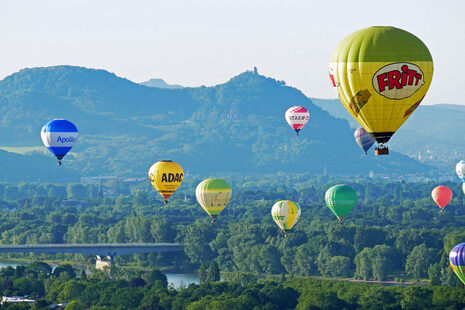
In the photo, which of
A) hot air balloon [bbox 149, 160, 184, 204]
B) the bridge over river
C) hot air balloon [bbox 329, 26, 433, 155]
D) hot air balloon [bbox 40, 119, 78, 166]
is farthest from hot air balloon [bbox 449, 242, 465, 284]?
the bridge over river

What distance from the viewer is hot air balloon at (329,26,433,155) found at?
53.2 m

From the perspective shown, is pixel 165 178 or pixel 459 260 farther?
pixel 165 178

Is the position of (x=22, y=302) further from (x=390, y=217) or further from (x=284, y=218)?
(x=390, y=217)

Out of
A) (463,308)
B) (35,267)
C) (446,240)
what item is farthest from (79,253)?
(463,308)

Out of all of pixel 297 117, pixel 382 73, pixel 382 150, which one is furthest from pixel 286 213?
pixel 382 73

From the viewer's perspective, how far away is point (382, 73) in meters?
53.2

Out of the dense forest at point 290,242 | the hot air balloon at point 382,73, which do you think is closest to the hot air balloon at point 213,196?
the dense forest at point 290,242

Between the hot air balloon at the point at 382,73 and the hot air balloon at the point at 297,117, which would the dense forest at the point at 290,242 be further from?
the hot air balloon at the point at 382,73

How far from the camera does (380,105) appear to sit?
176ft

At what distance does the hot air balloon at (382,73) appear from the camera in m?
53.2

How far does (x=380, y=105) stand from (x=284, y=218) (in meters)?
55.7

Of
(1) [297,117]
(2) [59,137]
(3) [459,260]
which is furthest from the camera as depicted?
(1) [297,117]

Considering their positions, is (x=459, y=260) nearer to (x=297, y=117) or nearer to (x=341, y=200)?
(x=341, y=200)

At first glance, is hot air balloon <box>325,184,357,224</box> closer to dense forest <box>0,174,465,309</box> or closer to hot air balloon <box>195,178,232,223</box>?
dense forest <box>0,174,465,309</box>
